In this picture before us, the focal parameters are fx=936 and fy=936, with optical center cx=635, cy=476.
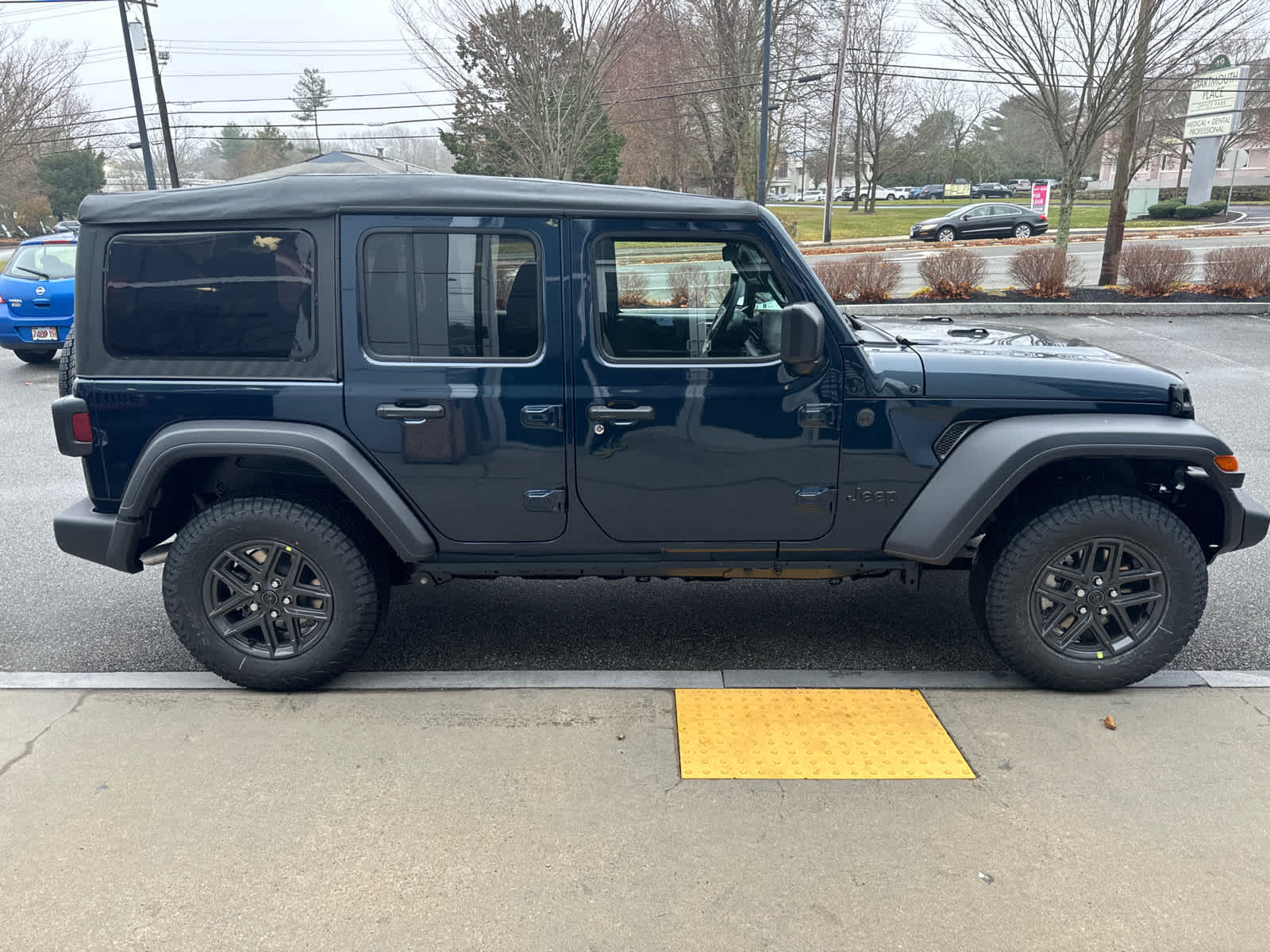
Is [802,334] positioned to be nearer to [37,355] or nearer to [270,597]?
[270,597]

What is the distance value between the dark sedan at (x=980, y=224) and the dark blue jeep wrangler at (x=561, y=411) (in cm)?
3105

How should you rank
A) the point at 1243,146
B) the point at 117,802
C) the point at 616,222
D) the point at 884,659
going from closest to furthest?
the point at 117,802, the point at 616,222, the point at 884,659, the point at 1243,146

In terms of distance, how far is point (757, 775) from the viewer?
9.93ft

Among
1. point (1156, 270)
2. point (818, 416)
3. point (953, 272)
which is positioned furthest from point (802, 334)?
point (1156, 270)

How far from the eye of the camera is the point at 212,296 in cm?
341

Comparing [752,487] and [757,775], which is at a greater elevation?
[752,487]

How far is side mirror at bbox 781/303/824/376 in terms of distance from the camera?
3.16 meters

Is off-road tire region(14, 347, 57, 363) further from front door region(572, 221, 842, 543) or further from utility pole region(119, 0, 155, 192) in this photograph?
utility pole region(119, 0, 155, 192)

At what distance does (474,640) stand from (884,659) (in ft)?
5.77

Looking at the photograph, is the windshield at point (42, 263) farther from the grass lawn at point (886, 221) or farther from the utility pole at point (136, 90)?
the grass lawn at point (886, 221)

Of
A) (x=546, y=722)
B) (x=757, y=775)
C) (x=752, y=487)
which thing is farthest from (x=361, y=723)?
(x=752, y=487)

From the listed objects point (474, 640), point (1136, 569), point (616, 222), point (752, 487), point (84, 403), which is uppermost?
point (616, 222)

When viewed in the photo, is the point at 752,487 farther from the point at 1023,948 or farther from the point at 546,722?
the point at 1023,948

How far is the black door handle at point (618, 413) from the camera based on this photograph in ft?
11.1
